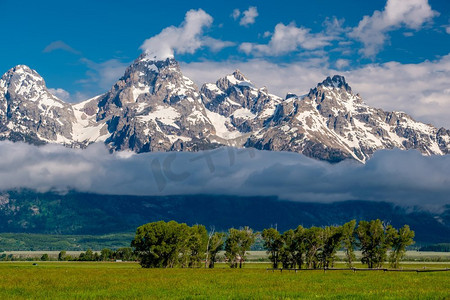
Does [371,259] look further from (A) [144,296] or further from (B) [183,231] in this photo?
(A) [144,296]

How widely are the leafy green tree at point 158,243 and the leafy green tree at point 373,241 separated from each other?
63123mm

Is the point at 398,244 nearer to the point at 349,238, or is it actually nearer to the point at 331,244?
the point at 349,238

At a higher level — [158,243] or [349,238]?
[349,238]

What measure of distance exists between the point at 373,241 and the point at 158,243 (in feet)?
247

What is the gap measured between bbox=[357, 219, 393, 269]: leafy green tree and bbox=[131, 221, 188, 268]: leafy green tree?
207 feet

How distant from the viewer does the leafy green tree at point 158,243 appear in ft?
624

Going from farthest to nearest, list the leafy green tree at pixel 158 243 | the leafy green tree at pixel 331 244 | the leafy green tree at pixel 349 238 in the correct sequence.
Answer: the leafy green tree at pixel 331 244, the leafy green tree at pixel 349 238, the leafy green tree at pixel 158 243

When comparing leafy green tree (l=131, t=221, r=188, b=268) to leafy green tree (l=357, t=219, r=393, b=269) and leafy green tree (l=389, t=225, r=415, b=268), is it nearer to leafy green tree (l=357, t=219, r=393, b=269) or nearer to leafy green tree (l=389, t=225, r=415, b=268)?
leafy green tree (l=357, t=219, r=393, b=269)

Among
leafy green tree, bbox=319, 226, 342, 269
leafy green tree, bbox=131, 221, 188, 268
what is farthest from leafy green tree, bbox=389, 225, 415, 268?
leafy green tree, bbox=131, 221, 188, 268

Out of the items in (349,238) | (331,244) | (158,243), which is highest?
(349,238)

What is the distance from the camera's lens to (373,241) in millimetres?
194250

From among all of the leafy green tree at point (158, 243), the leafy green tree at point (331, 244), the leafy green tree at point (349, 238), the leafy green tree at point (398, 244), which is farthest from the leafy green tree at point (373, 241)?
the leafy green tree at point (158, 243)

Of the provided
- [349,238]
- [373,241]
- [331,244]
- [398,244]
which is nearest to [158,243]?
[331,244]

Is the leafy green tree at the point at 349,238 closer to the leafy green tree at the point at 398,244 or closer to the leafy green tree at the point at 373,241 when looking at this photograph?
the leafy green tree at the point at 373,241
